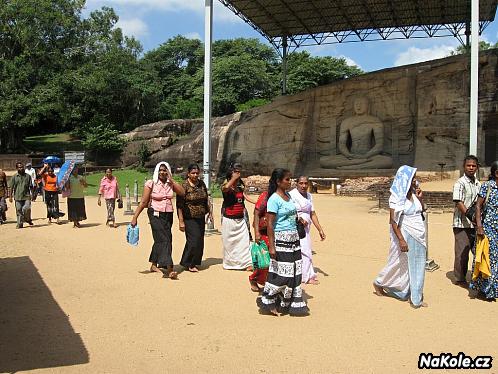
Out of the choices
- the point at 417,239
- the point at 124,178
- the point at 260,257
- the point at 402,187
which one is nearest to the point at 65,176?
the point at 260,257

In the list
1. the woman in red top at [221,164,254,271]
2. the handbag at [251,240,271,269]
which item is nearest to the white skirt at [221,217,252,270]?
the woman in red top at [221,164,254,271]

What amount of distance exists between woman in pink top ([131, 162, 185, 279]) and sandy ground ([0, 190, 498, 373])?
1.21 ft

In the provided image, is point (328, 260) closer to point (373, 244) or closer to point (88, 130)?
point (373, 244)

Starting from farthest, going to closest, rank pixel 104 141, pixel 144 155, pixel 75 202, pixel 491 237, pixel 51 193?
1. pixel 104 141
2. pixel 144 155
3. pixel 51 193
4. pixel 75 202
5. pixel 491 237

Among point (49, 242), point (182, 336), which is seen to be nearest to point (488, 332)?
point (182, 336)

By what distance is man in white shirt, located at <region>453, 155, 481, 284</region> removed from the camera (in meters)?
5.74

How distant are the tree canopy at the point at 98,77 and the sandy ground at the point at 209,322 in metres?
24.5

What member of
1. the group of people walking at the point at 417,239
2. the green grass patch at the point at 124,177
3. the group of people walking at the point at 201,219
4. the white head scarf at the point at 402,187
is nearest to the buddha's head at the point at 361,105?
the green grass patch at the point at 124,177

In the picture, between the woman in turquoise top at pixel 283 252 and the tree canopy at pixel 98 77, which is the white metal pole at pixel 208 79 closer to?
the woman in turquoise top at pixel 283 252

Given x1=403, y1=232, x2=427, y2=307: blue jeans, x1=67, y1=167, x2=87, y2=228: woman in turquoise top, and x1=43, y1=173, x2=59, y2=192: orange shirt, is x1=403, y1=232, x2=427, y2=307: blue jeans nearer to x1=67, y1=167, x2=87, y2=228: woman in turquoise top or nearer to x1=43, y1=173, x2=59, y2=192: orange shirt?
x1=67, y1=167, x2=87, y2=228: woman in turquoise top

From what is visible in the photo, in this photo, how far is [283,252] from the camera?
4.72m

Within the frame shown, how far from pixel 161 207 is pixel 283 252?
7.43 feet

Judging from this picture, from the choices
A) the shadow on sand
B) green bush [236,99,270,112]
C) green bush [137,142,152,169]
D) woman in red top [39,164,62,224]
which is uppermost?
green bush [236,99,270,112]

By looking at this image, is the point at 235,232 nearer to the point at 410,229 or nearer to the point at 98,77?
the point at 410,229
